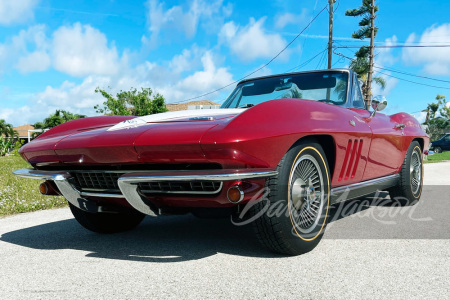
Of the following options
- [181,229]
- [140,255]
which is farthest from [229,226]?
[140,255]

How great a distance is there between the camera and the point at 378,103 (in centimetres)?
421

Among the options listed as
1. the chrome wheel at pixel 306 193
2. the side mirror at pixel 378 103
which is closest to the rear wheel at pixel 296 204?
the chrome wheel at pixel 306 193

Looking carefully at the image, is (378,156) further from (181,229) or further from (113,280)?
(113,280)

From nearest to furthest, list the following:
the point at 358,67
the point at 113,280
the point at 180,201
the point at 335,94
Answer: the point at 113,280, the point at 180,201, the point at 335,94, the point at 358,67

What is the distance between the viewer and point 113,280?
2441 mm

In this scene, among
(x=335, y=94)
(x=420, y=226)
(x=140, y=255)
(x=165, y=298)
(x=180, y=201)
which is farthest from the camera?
(x=335, y=94)

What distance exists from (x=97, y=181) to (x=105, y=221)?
2.79ft

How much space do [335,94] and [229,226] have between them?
1614mm

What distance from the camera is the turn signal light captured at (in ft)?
8.16

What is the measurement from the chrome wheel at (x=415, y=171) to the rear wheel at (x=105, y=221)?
3319 mm

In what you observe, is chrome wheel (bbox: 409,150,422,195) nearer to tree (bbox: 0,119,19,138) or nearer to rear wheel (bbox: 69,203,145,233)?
rear wheel (bbox: 69,203,145,233)

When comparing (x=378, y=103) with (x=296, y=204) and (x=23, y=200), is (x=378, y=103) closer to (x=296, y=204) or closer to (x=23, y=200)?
(x=296, y=204)

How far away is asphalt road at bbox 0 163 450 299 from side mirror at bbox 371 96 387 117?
108 centimetres

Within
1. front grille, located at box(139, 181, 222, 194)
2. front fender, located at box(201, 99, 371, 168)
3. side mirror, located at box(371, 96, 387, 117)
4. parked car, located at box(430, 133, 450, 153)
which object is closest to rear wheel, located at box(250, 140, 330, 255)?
front fender, located at box(201, 99, 371, 168)
